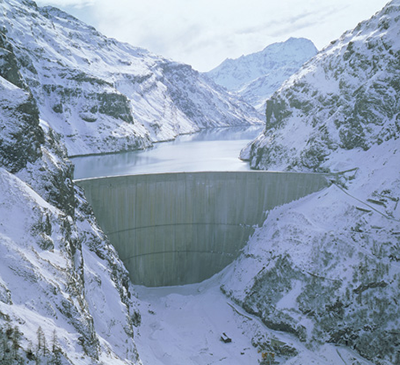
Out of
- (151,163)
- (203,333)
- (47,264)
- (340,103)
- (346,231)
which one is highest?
(340,103)

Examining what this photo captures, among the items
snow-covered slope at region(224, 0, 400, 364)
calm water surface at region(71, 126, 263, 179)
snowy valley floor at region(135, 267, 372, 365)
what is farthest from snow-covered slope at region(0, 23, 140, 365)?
calm water surface at region(71, 126, 263, 179)

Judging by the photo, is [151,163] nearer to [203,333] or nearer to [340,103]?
[340,103]

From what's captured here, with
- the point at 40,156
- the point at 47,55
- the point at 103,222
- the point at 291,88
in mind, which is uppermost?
the point at 47,55

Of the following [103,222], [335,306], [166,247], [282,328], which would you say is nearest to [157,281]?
[166,247]

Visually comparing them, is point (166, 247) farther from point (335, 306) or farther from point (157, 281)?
point (335, 306)

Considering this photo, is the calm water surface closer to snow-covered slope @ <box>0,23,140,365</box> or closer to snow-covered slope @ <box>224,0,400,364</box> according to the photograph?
snow-covered slope @ <box>224,0,400,364</box>

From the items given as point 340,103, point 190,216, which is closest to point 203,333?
point 190,216
